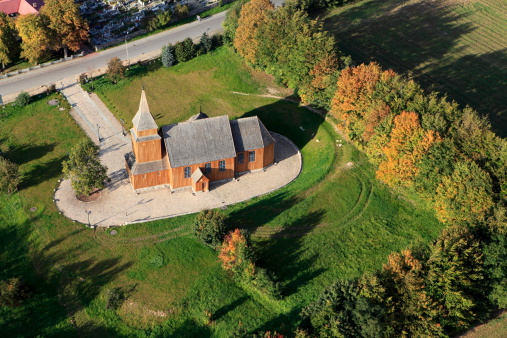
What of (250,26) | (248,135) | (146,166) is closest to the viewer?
(146,166)

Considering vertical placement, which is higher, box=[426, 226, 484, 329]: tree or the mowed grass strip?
the mowed grass strip

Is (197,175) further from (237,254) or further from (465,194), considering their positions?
(465,194)

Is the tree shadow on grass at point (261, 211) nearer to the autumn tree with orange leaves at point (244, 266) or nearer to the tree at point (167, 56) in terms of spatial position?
the autumn tree with orange leaves at point (244, 266)

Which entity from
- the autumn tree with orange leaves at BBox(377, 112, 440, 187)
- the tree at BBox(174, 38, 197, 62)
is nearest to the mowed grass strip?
the tree at BBox(174, 38, 197, 62)

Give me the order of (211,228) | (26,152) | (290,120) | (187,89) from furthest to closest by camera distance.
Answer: (187,89), (290,120), (26,152), (211,228)

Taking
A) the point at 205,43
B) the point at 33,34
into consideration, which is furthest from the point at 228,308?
the point at 33,34

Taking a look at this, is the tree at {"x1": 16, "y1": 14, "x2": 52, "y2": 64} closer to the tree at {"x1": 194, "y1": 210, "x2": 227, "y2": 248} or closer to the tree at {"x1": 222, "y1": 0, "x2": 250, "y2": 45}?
the tree at {"x1": 222, "y1": 0, "x2": 250, "y2": 45}

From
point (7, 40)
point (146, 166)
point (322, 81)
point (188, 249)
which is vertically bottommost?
point (188, 249)
